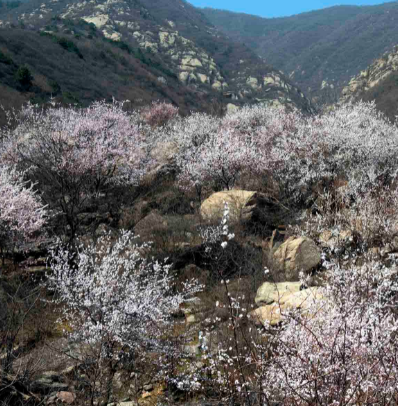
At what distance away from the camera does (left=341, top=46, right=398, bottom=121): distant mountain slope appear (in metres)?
75.1

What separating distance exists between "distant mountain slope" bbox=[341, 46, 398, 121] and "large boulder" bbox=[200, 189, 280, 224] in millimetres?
66186

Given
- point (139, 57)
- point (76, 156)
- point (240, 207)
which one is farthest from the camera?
point (139, 57)

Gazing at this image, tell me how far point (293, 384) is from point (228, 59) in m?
132

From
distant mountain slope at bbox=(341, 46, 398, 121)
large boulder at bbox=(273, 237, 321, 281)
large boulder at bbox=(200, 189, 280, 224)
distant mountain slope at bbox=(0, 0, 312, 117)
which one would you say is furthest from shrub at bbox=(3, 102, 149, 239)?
distant mountain slope at bbox=(341, 46, 398, 121)

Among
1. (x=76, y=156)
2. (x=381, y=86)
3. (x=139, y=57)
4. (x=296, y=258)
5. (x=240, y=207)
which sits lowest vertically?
(x=240, y=207)

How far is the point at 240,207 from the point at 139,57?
7206 centimetres

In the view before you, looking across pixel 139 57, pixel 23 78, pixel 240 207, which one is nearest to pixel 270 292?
pixel 240 207

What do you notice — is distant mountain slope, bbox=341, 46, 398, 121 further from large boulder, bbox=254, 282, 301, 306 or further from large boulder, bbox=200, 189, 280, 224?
large boulder, bbox=254, 282, 301, 306

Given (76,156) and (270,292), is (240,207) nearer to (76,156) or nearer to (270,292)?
(270,292)

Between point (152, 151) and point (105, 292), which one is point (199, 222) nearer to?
point (105, 292)

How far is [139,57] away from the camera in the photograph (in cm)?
7519

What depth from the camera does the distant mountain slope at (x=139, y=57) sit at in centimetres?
5511

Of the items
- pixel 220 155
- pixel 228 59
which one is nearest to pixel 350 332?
pixel 220 155

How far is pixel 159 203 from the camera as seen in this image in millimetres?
17031
